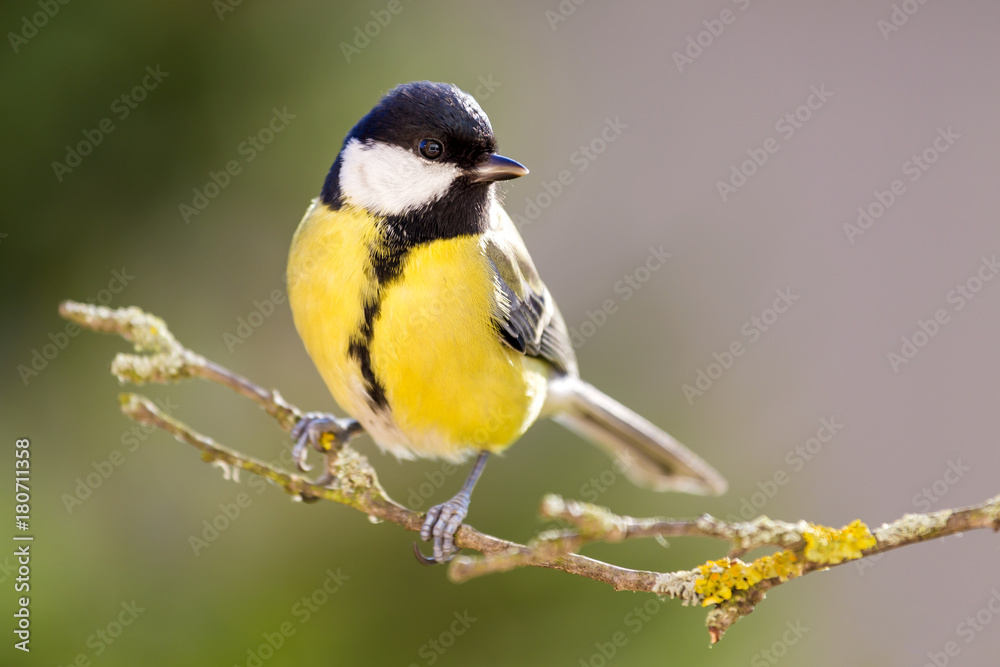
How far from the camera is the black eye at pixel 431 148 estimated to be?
2031 mm

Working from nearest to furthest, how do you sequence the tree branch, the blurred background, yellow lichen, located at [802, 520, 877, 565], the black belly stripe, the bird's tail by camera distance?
the tree branch → yellow lichen, located at [802, 520, 877, 565] → the black belly stripe → the blurred background → the bird's tail

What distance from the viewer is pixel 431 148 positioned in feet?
6.68

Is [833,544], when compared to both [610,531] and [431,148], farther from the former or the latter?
[431,148]

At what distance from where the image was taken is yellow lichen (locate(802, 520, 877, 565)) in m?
1.20

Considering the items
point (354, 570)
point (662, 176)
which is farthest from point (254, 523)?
point (662, 176)

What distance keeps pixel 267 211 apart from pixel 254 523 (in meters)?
0.99

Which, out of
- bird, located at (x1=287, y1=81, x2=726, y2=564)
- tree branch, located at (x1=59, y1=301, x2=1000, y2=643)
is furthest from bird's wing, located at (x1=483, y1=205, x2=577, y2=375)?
tree branch, located at (x1=59, y1=301, x2=1000, y2=643)

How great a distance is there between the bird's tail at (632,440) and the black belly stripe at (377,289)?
2.61ft

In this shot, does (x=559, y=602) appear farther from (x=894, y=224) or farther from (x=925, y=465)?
(x=894, y=224)

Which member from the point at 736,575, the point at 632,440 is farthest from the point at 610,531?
the point at 632,440

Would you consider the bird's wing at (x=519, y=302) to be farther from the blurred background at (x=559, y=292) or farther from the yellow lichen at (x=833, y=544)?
the yellow lichen at (x=833, y=544)

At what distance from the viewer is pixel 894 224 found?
434 centimetres

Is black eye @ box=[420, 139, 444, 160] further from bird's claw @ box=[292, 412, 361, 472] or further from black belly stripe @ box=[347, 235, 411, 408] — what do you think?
bird's claw @ box=[292, 412, 361, 472]

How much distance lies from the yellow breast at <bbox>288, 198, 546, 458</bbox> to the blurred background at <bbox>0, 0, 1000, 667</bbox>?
40 centimetres
